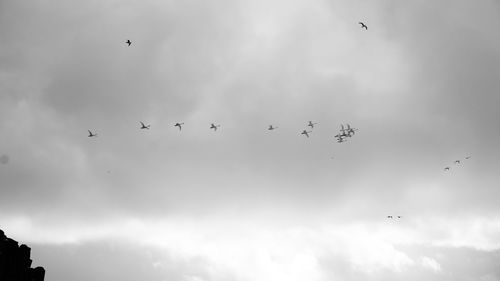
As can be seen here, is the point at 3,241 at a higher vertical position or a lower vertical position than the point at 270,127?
lower

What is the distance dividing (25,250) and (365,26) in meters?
51.8

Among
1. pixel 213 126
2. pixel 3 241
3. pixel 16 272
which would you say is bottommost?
pixel 16 272

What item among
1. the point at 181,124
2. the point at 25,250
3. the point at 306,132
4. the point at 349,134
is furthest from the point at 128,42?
the point at 349,134

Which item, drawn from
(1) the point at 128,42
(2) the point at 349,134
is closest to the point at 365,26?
(2) the point at 349,134

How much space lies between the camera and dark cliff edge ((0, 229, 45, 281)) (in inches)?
1658

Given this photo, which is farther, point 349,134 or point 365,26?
point 349,134

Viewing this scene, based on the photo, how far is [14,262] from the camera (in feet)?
143

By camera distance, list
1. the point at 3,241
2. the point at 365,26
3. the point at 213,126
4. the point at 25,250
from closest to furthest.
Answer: the point at 3,241
the point at 25,250
the point at 365,26
the point at 213,126

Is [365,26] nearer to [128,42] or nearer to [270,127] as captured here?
[270,127]

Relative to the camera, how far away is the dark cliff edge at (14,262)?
138ft

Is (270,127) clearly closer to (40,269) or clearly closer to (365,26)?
(365,26)

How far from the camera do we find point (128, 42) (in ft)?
195

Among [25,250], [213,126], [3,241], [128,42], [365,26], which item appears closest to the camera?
[3,241]

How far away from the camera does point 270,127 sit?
78938 millimetres
